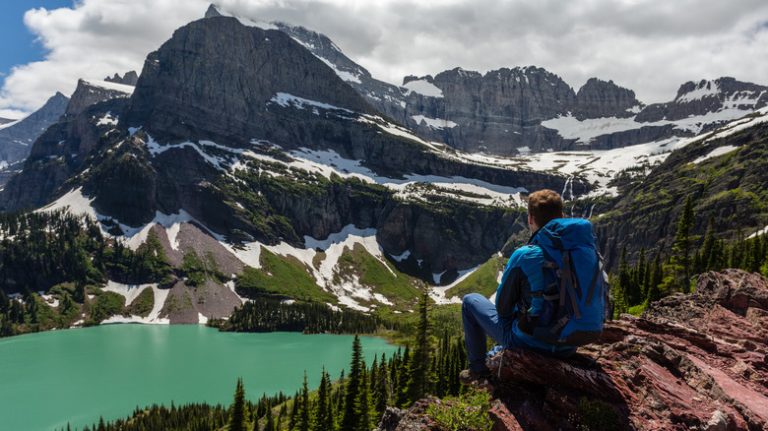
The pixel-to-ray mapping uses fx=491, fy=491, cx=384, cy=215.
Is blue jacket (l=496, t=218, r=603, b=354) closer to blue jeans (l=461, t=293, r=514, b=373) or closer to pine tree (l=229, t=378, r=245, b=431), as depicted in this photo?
blue jeans (l=461, t=293, r=514, b=373)

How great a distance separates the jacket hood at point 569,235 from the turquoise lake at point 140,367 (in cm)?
10555

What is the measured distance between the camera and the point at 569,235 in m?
7.67

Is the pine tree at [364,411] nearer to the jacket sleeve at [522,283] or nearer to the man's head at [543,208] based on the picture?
the jacket sleeve at [522,283]

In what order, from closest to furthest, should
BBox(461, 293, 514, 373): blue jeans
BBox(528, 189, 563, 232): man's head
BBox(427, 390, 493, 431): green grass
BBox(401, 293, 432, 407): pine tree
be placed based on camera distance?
BBox(528, 189, 563, 232): man's head
BBox(427, 390, 493, 431): green grass
BBox(461, 293, 514, 373): blue jeans
BBox(401, 293, 432, 407): pine tree

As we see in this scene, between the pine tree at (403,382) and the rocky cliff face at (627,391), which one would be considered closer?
the rocky cliff face at (627,391)

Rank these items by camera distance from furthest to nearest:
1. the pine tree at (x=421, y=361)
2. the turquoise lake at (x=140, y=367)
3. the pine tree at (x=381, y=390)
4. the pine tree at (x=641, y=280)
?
the turquoise lake at (x=140, y=367) < the pine tree at (x=641, y=280) < the pine tree at (x=381, y=390) < the pine tree at (x=421, y=361)

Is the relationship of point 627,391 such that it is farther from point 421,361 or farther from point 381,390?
point 381,390

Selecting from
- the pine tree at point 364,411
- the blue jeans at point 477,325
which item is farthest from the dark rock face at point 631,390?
the pine tree at point 364,411

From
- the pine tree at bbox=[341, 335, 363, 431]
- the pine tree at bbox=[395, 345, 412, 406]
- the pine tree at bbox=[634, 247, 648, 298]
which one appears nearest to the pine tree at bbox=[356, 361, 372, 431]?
the pine tree at bbox=[341, 335, 363, 431]

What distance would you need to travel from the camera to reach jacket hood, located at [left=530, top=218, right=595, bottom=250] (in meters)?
7.64

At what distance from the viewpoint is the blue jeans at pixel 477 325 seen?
9.10 m

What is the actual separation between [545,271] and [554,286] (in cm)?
27

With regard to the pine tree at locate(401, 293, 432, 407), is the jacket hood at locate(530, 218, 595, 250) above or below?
above

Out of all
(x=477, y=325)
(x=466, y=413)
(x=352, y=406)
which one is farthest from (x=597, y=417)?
(x=352, y=406)
